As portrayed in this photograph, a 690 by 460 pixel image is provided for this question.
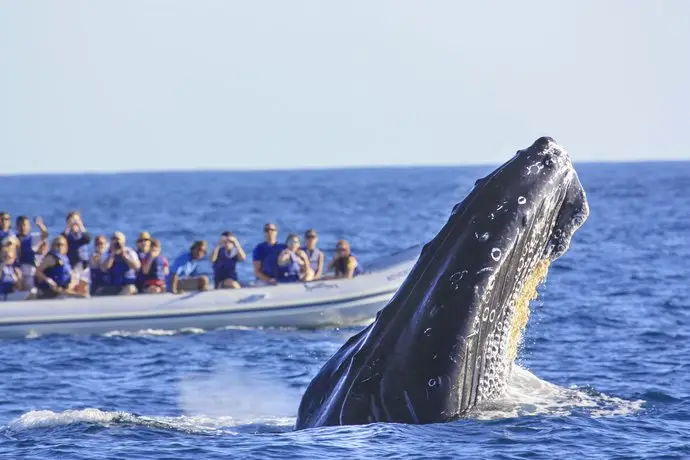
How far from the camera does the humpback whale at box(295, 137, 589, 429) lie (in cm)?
1049

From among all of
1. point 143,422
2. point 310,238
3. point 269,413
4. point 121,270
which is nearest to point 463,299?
point 143,422

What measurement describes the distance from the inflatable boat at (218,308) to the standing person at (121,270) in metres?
0.76

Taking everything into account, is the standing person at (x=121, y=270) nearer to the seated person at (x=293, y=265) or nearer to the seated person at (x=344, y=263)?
the seated person at (x=293, y=265)

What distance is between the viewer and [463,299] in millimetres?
10484

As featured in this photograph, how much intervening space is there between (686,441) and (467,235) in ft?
12.7

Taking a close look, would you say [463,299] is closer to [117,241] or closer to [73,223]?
[117,241]

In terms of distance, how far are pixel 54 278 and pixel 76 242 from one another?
45.4 inches

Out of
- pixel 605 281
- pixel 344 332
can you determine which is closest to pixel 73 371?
pixel 344 332

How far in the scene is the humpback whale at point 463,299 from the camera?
10.5 meters

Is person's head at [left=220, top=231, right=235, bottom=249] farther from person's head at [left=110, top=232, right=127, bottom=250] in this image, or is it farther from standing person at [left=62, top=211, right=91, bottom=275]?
standing person at [left=62, top=211, right=91, bottom=275]

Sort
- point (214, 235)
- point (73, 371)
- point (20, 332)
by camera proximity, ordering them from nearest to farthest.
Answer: point (73, 371)
point (20, 332)
point (214, 235)

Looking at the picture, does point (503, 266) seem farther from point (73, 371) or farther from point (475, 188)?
point (73, 371)

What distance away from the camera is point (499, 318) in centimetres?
1080

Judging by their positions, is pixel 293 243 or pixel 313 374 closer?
pixel 313 374
